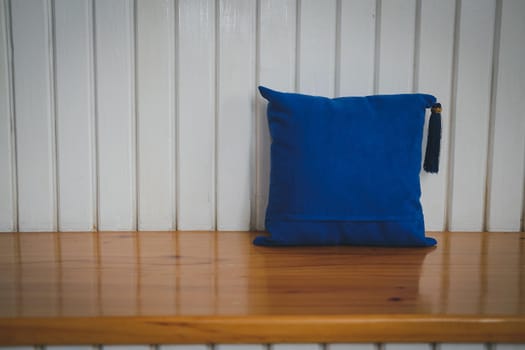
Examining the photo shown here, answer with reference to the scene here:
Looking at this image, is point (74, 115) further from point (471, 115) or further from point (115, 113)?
point (471, 115)

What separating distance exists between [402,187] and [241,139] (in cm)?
43

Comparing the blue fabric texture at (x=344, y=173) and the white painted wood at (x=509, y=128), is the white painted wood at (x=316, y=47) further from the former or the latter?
the white painted wood at (x=509, y=128)

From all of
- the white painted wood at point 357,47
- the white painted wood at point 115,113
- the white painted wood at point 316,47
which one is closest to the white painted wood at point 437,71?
the white painted wood at point 357,47

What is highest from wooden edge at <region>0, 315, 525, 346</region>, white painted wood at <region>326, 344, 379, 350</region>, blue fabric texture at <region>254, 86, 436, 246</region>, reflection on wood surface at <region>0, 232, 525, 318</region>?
blue fabric texture at <region>254, 86, 436, 246</region>

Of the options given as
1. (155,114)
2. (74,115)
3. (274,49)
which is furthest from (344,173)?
(74,115)

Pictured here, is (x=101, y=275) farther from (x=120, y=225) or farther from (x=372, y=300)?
(x=372, y=300)

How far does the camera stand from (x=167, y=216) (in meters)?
1.08

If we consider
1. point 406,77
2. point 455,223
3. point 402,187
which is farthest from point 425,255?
point 406,77

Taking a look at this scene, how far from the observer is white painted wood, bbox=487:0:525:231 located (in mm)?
1062

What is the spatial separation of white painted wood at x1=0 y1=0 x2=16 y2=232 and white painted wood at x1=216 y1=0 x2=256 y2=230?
1.78ft

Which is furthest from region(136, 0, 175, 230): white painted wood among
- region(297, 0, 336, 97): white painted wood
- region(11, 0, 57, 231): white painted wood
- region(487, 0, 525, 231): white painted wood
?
region(487, 0, 525, 231): white painted wood

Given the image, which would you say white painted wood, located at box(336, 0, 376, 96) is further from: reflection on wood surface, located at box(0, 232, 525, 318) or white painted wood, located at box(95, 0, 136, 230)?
white painted wood, located at box(95, 0, 136, 230)

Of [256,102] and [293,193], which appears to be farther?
[256,102]

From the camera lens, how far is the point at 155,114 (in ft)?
3.45
